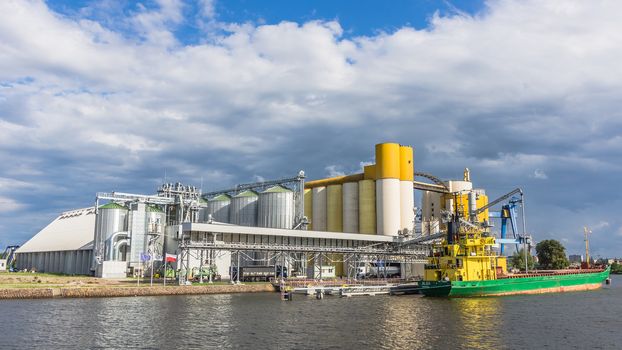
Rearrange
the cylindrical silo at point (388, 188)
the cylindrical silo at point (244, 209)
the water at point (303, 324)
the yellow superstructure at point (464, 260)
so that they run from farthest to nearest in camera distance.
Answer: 1. the cylindrical silo at point (244, 209)
2. the cylindrical silo at point (388, 188)
3. the yellow superstructure at point (464, 260)
4. the water at point (303, 324)

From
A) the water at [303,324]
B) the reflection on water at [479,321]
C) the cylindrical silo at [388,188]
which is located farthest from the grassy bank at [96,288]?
the cylindrical silo at [388,188]

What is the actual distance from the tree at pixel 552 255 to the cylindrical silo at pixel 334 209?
258 feet

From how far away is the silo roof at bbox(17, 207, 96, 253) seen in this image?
13075 cm

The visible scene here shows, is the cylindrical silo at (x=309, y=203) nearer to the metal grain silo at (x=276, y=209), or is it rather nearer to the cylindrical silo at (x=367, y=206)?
the metal grain silo at (x=276, y=209)

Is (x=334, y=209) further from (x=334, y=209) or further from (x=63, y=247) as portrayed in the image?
(x=63, y=247)

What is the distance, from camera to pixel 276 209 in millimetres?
146500

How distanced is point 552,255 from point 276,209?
101051mm

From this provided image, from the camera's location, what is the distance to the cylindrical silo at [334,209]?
158 metres

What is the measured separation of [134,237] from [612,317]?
9317cm

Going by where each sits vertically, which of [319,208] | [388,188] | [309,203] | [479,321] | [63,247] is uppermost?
[388,188]

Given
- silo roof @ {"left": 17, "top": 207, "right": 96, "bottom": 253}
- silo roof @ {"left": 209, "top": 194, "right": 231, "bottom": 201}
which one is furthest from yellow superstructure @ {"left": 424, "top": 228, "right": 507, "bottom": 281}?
silo roof @ {"left": 209, "top": 194, "right": 231, "bottom": 201}

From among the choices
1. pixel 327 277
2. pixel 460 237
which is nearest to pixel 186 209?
pixel 327 277

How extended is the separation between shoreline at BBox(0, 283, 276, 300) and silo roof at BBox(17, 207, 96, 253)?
42.5 meters

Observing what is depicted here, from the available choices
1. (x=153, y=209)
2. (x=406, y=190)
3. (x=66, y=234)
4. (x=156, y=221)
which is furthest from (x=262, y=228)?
(x=66, y=234)
